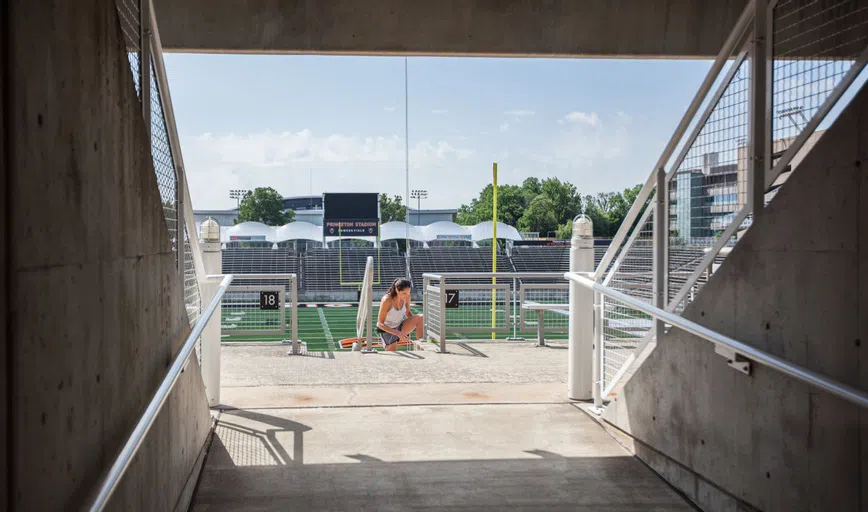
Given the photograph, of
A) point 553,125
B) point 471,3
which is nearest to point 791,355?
point 471,3

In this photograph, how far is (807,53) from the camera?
3346mm

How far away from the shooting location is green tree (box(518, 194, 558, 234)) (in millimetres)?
108625

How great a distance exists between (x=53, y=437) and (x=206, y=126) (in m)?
101

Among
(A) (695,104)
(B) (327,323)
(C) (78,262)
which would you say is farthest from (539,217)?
(C) (78,262)

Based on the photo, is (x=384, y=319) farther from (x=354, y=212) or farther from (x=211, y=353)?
(x=354, y=212)

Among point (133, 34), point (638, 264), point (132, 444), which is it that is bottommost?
point (132, 444)

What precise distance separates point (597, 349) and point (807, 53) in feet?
10.4

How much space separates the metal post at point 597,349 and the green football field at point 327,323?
484 centimetres

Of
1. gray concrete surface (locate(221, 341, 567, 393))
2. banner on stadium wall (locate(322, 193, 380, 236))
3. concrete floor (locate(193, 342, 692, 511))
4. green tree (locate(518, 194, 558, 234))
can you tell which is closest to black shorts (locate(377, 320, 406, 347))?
gray concrete surface (locate(221, 341, 567, 393))

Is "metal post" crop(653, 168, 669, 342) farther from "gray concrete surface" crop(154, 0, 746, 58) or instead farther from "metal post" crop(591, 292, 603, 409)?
"gray concrete surface" crop(154, 0, 746, 58)

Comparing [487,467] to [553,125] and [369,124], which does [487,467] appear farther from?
[553,125]

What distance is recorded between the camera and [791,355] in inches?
129

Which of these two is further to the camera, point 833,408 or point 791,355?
point 791,355

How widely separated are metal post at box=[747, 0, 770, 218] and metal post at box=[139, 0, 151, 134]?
278 cm
